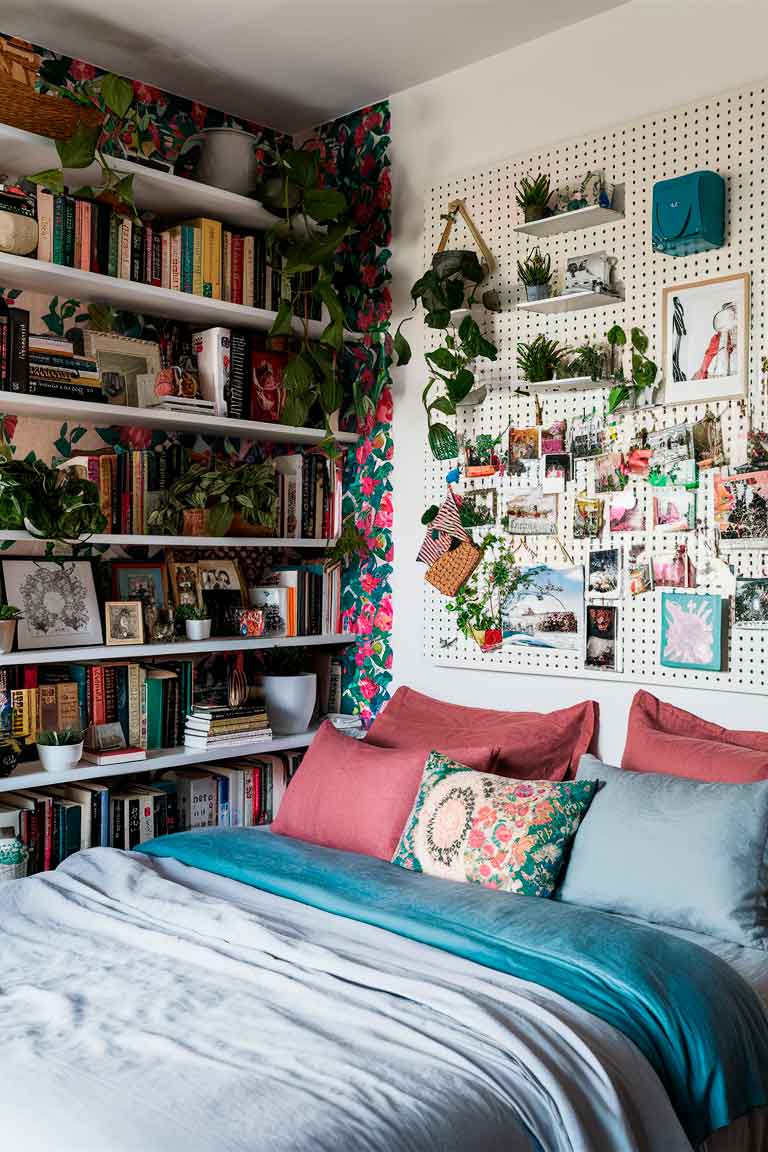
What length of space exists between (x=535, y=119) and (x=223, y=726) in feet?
6.34

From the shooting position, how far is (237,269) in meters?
3.43

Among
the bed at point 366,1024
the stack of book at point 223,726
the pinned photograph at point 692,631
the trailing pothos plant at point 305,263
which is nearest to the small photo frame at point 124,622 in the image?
the stack of book at point 223,726

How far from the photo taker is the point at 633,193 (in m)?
2.95

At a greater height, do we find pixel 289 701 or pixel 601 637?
pixel 601 637

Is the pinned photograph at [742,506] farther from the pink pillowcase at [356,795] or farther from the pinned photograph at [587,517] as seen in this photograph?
the pink pillowcase at [356,795]

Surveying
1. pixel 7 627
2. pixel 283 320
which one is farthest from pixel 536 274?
pixel 7 627

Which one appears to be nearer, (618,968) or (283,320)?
(618,968)

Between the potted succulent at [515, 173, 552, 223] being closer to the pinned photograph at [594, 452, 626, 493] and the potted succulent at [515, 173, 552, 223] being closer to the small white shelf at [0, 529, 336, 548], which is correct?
the pinned photograph at [594, 452, 626, 493]

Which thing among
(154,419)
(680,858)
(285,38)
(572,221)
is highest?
(285,38)

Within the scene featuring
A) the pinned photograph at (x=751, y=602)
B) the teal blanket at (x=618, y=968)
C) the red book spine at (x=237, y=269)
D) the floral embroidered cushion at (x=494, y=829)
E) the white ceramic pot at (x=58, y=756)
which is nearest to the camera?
the teal blanket at (x=618, y=968)

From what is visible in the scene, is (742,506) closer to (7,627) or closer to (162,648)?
(162,648)

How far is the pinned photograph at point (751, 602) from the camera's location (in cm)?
269

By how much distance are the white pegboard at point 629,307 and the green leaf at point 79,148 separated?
1.06m

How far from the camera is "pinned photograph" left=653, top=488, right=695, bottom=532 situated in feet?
9.28
